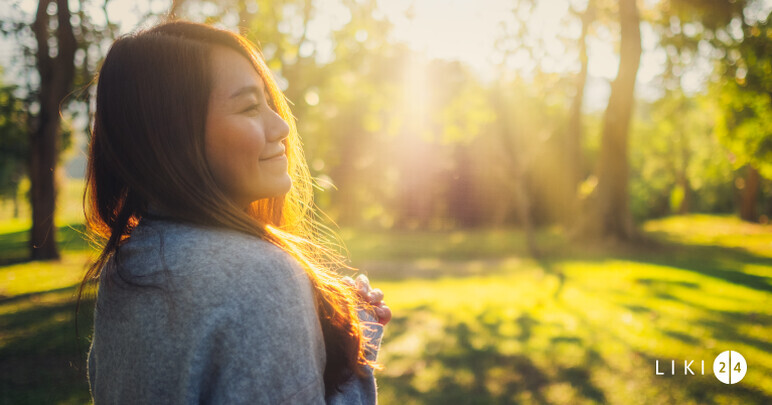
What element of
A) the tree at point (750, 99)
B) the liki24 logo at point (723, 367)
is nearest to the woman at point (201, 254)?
the liki24 logo at point (723, 367)

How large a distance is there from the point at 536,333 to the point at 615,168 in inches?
413

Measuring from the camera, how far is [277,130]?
142 cm

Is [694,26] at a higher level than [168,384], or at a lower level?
higher

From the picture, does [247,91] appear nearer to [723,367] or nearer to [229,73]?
[229,73]

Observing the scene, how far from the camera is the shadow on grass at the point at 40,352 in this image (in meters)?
4.16

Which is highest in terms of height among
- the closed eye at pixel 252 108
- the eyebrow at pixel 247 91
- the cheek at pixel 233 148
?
the eyebrow at pixel 247 91

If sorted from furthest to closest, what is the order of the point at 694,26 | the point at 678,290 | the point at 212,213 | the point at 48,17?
1. the point at 694,26
2. the point at 678,290
3. the point at 48,17
4. the point at 212,213

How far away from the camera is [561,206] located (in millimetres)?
26172

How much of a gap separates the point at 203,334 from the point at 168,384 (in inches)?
6.2

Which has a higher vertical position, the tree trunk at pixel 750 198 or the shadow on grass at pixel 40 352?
the shadow on grass at pixel 40 352

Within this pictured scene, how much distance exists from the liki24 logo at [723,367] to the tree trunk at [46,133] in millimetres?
9134

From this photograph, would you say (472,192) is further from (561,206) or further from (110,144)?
(110,144)

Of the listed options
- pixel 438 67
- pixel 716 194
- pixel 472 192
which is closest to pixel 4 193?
pixel 438 67

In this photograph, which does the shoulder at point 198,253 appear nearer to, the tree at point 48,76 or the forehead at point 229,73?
the forehead at point 229,73
